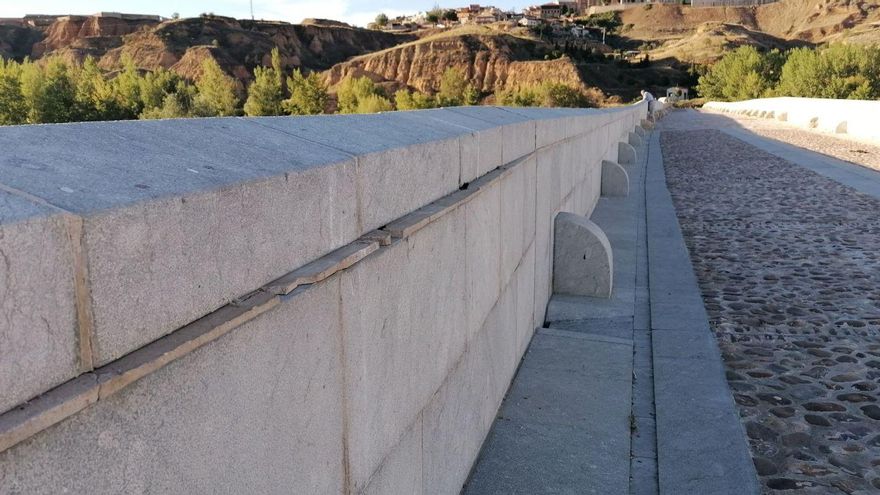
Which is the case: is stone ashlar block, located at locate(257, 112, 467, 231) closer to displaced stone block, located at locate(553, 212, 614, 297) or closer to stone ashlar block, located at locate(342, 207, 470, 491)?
stone ashlar block, located at locate(342, 207, 470, 491)

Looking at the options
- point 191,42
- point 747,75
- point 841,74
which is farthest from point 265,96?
Result: point 841,74

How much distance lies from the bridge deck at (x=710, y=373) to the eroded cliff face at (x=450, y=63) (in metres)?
86.0

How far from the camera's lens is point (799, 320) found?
18.4 ft

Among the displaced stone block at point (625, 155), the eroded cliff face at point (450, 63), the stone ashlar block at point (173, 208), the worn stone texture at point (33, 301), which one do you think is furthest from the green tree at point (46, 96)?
the worn stone texture at point (33, 301)

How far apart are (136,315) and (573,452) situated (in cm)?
285

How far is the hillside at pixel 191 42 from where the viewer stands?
318 feet

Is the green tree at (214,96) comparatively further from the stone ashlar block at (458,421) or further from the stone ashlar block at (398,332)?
the stone ashlar block at (398,332)

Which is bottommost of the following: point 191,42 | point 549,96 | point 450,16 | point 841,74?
point 549,96

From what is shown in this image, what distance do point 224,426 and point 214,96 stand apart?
267 feet

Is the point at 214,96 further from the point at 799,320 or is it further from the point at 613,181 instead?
the point at 799,320

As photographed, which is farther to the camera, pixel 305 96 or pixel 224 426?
pixel 305 96

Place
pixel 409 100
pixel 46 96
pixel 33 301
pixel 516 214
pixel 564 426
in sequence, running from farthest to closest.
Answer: pixel 409 100 → pixel 46 96 → pixel 516 214 → pixel 564 426 → pixel 33 301

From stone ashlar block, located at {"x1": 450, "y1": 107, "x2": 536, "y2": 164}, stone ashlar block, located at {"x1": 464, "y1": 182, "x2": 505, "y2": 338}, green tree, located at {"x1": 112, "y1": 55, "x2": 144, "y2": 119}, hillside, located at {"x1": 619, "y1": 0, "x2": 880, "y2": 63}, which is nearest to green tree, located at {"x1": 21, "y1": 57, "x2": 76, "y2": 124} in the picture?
green tree, located at {"x1": 112, "y1": 55, "x2": 144, "y2": 119}

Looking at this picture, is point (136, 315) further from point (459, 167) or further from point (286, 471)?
point (459, 167)
